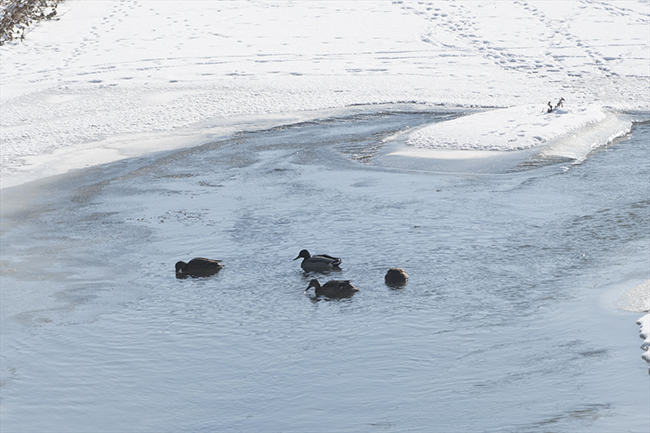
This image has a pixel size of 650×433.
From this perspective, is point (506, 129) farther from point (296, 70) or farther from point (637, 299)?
point (296, 70)

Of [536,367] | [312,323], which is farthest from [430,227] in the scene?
[536,367]

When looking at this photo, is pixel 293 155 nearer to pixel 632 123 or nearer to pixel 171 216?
pixel 171 216

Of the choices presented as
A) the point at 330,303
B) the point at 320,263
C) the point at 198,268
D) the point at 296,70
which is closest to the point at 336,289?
the point at 330,303

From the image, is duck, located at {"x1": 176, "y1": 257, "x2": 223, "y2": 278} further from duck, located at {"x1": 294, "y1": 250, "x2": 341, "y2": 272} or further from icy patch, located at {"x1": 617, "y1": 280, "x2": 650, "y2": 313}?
icy patch, located at {"x1": 617, "y1": 280, "x2": 650, "y2": 313}

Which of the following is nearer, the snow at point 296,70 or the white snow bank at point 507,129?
the white snow bank at point 507,129

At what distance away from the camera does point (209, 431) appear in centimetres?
536

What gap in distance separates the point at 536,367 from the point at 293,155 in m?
8.98

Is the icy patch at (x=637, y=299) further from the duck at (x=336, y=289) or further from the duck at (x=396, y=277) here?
the duck at (x=336, y=289)

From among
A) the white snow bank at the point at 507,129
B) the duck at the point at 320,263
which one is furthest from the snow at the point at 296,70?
the duck at the point at 320,263

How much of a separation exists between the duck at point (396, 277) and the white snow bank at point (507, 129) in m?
6.55

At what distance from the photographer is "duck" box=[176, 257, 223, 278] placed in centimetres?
852

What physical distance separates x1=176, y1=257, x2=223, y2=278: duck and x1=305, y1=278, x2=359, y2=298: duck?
138 centimetres

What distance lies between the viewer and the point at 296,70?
72.1ft

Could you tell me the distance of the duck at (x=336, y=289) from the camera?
771cm
